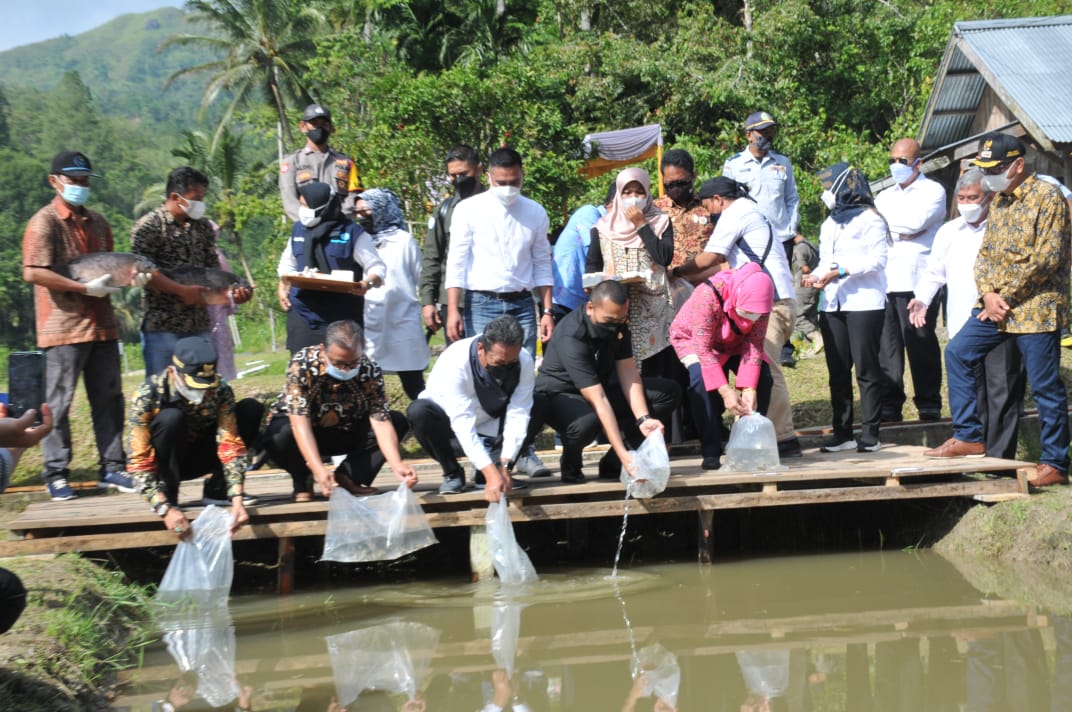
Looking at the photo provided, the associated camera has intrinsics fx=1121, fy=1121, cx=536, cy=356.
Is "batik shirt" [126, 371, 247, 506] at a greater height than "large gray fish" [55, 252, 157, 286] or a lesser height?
lesser

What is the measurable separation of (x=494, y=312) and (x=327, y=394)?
121 cm

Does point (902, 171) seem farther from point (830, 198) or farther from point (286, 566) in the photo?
point (286, 566)

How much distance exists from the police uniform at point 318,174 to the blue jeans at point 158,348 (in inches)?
42.0

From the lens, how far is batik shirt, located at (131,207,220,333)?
22.0 feet

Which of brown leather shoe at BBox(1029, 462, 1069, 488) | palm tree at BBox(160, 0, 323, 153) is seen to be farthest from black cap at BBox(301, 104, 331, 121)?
palm tree at BBox(160, 0, 323, 153)

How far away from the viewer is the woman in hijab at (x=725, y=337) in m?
6.37

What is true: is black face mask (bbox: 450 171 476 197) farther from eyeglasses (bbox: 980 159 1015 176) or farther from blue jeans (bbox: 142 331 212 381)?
eyeglasses (bbox: 980 159 1015 176)

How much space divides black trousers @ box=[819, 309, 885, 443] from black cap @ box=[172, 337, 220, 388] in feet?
12.6

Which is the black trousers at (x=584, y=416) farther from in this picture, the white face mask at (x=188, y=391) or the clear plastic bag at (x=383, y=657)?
the white face mask at (x=188, y=391)

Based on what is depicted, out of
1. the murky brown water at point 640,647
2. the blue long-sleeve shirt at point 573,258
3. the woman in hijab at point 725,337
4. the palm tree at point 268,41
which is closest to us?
the murky brown water at point 640,647

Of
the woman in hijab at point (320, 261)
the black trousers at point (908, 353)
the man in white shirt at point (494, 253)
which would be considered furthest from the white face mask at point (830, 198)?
the woman in hijab at point (320, 261)

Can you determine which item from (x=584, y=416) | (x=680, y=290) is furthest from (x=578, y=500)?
(x=680, y=290)

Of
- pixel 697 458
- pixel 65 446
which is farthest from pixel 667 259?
pixel 65 446

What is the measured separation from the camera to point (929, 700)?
4.21 meters
